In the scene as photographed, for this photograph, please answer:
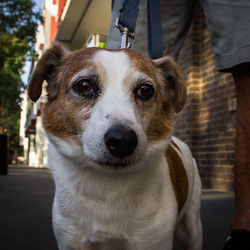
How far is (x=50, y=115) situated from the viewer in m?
2.00

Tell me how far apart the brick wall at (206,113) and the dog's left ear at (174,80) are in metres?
4.11

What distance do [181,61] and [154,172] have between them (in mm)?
6085

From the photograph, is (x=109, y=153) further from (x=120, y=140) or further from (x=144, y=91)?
(x=144, y=91)

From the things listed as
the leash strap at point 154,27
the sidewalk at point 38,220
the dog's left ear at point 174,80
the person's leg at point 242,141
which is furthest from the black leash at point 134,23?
the sidewalk at point 38,220

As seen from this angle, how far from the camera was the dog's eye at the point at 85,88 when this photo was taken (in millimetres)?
1928

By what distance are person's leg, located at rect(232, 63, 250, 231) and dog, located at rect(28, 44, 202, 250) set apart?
59cm

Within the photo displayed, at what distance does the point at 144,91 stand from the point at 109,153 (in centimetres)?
50

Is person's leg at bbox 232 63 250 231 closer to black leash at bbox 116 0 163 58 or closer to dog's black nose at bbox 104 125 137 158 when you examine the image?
black leash at bbox 116 0 163 58

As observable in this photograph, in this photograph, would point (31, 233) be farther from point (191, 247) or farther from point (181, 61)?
point (181, 61)

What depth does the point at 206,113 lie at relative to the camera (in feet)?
23.2

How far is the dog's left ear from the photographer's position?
224cm

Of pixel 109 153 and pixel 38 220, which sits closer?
pixel 109 153

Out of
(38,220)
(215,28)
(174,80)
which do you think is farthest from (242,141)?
(38,220)

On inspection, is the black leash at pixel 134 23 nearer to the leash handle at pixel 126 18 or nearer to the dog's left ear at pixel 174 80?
the leash handle at pixel 126 18
